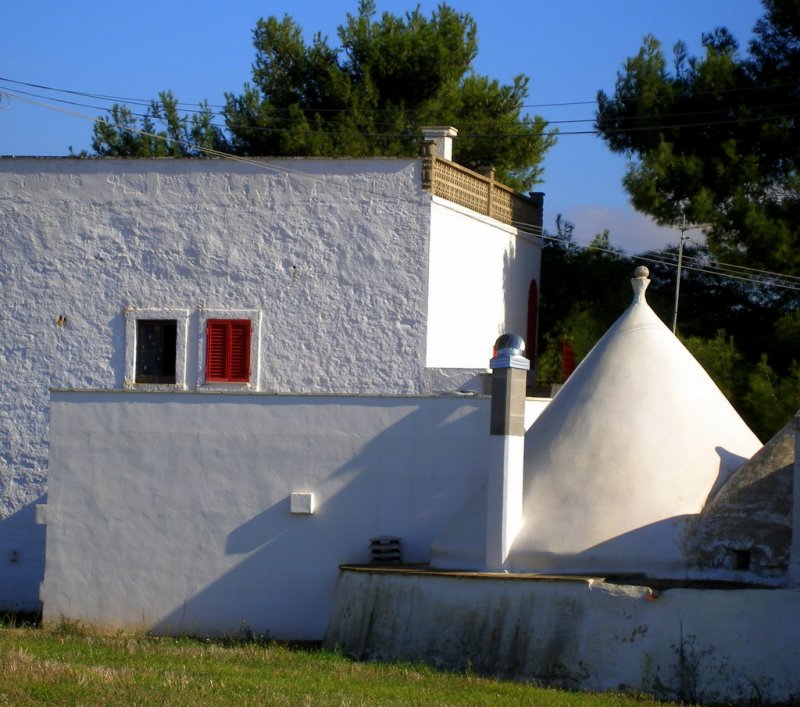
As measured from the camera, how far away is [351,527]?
17.1 m

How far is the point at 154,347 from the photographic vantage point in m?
21.8

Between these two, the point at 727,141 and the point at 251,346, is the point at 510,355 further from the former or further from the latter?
the point at 727,141

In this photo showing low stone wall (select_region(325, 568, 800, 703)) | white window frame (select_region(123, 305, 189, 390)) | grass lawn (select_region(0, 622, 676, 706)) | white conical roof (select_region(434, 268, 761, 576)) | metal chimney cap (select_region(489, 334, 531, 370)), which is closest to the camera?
grass lawn (select_region(0, 622, 676, 706))

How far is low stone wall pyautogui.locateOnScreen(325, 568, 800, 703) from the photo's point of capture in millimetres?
13133

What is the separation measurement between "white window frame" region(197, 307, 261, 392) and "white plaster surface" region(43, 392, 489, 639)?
3349 mm

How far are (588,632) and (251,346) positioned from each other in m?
8.95

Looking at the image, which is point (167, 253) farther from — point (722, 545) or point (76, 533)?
point (722, 545)

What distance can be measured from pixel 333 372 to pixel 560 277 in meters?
6.32

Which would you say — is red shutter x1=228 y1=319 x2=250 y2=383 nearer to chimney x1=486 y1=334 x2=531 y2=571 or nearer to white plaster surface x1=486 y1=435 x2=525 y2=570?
chimney x1=486 y1=334 x2=531 y2=571

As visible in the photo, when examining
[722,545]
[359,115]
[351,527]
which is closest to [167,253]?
[351,527]

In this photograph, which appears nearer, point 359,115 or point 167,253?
point 167,253

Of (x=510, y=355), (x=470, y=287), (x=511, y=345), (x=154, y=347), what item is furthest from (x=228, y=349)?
(x=510, y=355)

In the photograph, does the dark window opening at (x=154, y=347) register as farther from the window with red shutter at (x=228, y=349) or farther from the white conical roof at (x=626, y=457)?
the white conical roof at (x=626, y=457)

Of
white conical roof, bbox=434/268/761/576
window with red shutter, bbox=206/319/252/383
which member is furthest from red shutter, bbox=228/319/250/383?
white conical roof, bbox=434/268/761/576
